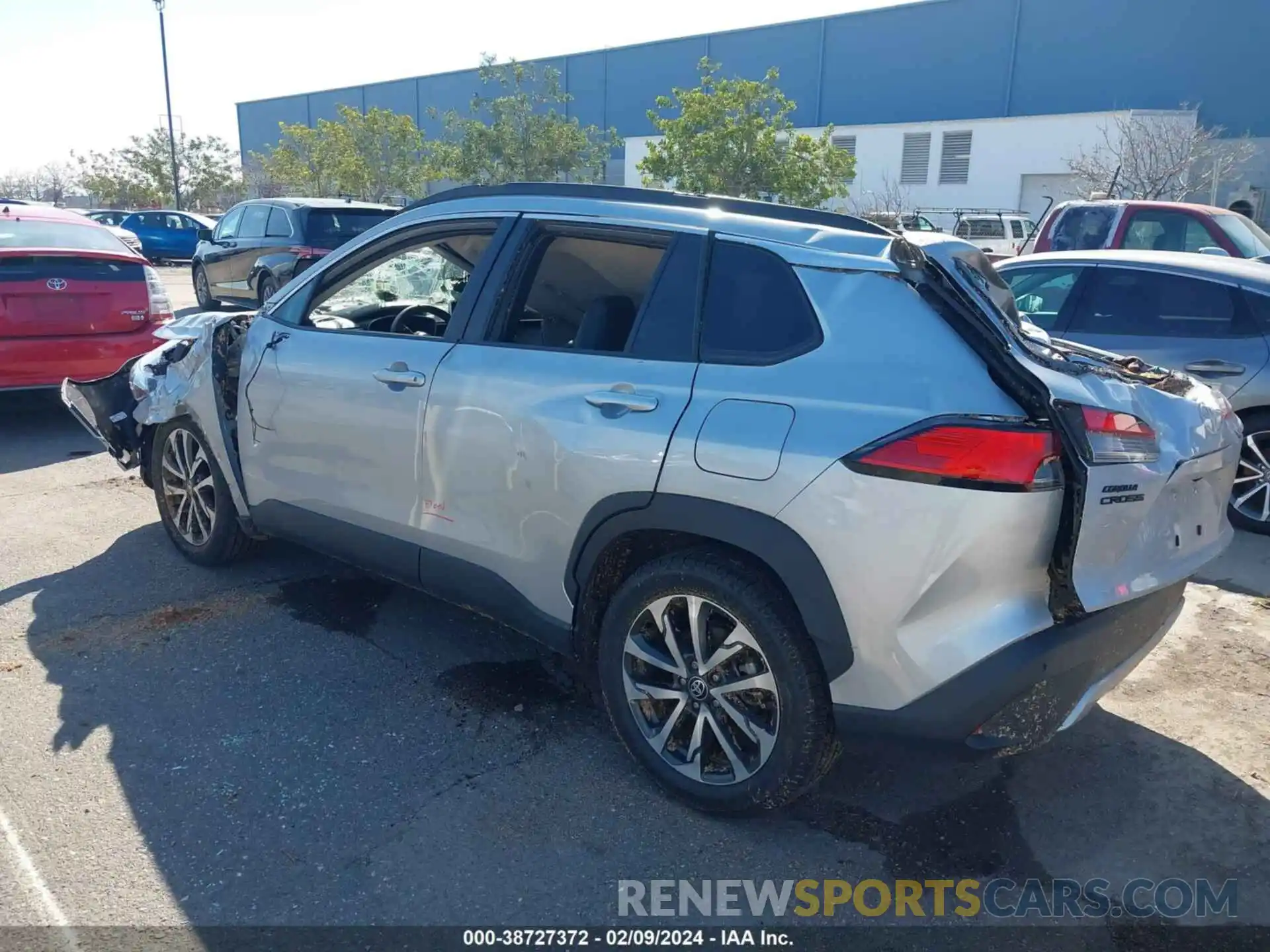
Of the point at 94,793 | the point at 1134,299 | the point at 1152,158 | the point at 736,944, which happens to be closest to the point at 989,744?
the point at 736,944

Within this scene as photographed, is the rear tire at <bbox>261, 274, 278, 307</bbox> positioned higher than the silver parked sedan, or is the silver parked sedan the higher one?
the silver parked sedan

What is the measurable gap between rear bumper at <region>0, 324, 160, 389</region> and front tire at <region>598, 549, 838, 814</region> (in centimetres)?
548

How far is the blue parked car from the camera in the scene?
2761 cm

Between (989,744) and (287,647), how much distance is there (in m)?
2.80

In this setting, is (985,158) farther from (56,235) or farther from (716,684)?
(716,684)

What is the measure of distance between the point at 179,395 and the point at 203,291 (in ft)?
40.4

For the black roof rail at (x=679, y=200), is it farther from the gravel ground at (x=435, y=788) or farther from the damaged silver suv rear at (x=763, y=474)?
the gravel ground at (x=435, y=788)

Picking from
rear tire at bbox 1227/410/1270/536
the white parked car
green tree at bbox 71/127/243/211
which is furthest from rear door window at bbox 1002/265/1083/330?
green tree at bbox 71/127/243/211

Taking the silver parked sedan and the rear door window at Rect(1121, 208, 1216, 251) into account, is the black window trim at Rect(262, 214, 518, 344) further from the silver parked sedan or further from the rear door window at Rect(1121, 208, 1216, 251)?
the rear door window at Rect(1121, 208, 1216, 251)

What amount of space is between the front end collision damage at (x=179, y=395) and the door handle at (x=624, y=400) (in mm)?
2175

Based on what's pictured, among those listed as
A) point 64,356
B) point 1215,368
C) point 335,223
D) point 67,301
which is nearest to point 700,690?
point 1215,368

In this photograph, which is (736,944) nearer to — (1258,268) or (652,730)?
(652,730)

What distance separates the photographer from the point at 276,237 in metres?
13.2

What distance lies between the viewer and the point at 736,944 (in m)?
2.53
